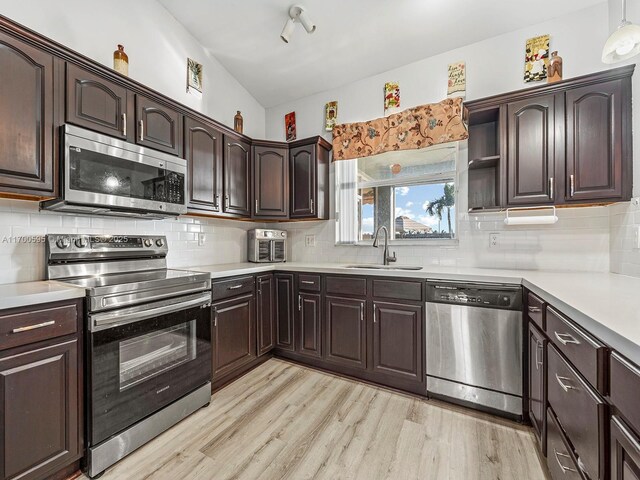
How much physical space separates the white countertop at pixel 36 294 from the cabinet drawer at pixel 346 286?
168 centimetres

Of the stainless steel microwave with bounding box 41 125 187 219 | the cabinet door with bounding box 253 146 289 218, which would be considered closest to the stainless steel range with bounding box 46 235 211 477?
the stainless steel microwave with bounding box 41 125 187 219

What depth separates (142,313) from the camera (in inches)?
64.5

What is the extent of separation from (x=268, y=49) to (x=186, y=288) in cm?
237

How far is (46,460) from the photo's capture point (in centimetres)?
132

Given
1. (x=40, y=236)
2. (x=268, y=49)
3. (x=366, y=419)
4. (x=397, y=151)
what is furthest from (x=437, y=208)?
(x=40, y=236)

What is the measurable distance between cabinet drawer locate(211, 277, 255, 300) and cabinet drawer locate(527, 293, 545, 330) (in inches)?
79.9

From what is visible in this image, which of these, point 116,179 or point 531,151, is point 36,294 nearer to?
point 116,179

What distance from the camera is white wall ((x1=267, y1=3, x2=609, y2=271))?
85.0 inches

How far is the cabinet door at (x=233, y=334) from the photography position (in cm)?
223

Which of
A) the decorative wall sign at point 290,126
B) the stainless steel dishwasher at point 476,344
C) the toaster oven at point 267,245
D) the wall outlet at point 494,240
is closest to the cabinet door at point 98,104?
the toaster oven at point 267,245

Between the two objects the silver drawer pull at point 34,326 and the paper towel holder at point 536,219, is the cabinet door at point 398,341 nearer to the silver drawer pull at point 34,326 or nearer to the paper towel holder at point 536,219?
the paper towel holder at point 536,219

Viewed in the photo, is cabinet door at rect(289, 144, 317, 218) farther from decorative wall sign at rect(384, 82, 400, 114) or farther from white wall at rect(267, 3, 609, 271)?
decorative wall sign at rect(384, 82, 400, 114)

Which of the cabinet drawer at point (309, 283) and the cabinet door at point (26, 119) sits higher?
the cabinet door at point (26, 119)

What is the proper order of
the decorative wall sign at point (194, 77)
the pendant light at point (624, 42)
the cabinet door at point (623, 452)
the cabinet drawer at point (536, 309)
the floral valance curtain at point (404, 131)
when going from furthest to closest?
1. the decorative wall sign at point (194, 77)
2. the floral valance curtain at point (404, 131)
3. the cabinet drawer at point (536, 309)
4. the pendant light at point (624, 42)
5. the cabinet door at point (623, 452)
